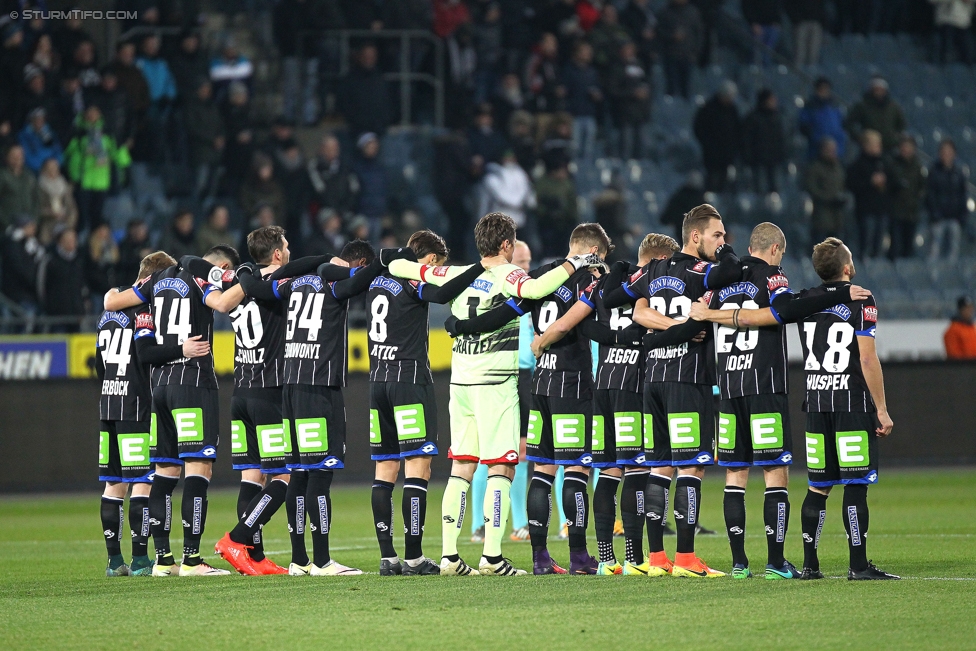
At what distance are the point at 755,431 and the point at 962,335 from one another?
1320 centimetres

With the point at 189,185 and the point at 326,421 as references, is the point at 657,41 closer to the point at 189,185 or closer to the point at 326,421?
the point at 189,185

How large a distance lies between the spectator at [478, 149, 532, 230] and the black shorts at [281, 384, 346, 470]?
13.4m

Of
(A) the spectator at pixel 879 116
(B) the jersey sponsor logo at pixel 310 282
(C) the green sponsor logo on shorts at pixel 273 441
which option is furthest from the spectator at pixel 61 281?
(A) the spectator at pixel 879 116

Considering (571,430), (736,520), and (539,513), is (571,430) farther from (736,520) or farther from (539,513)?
(736,520)

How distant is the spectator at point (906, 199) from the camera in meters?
26.0

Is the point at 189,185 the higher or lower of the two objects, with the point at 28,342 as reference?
higher

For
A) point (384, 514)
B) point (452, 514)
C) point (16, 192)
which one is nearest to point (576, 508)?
point (452, 514)

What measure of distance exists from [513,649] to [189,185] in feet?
57.6

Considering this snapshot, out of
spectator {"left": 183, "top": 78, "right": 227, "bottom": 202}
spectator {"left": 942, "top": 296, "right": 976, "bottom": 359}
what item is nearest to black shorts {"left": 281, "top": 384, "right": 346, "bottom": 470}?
spectator {"left": 183, "top": 78, "right": 227, "bottom": 202}

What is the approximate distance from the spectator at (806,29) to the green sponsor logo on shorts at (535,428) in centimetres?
2003

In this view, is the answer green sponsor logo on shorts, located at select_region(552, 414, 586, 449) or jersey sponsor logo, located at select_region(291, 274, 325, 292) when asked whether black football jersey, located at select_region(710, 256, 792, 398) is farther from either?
jersey sponsor logo, located at select_region(291, 274, 325, 292)

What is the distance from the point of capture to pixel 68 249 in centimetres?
2045

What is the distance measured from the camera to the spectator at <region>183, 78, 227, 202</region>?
23203mm

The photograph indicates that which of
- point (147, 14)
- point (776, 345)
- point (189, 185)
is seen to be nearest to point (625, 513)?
point (776, 345)
